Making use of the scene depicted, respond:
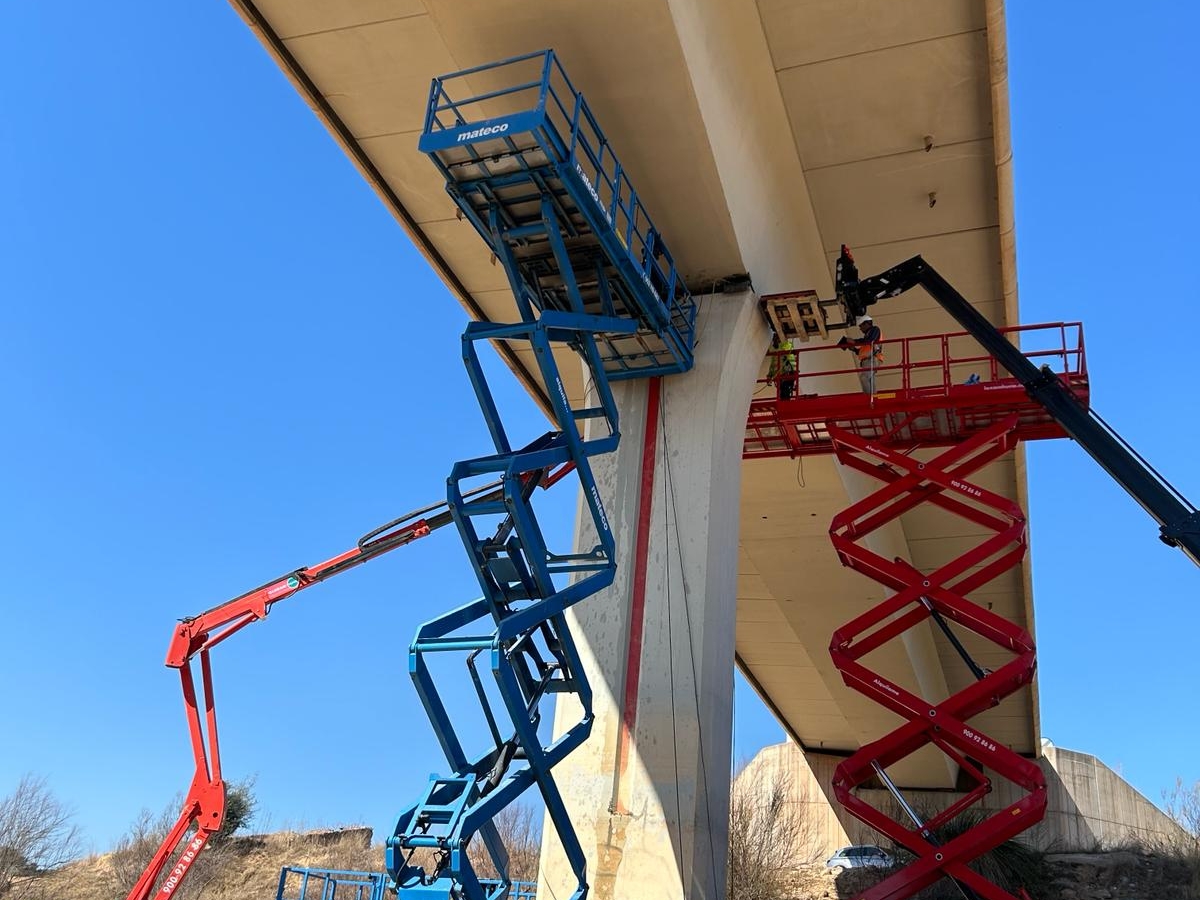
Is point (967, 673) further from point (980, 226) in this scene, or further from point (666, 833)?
point (666, 833)

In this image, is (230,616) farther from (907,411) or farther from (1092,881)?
(1092,881)

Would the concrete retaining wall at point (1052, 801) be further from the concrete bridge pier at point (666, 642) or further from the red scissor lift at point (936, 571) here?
the concrete bridge pier at point (666, 642)

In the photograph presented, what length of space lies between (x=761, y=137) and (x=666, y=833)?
380 inches

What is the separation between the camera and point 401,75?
1390 centimetres

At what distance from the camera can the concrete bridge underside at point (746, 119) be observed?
39.1ft

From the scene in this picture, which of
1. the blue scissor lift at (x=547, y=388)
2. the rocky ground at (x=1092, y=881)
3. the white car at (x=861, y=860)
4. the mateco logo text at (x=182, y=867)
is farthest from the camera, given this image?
the white car at (x=861, y=860)

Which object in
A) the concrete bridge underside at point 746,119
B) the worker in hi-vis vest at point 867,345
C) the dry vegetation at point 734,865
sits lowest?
the dry vegetation at point 734,865

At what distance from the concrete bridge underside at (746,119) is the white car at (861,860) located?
9.23 m

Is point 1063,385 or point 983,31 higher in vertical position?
point 983,31

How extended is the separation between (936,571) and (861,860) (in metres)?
12.1

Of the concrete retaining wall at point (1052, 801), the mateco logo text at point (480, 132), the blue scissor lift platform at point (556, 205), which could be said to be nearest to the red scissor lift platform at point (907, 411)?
the blue scissor lift platform at point (556, 205)

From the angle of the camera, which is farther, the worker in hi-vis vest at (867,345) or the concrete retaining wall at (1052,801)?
the concrete retaining wall at (1052,801)

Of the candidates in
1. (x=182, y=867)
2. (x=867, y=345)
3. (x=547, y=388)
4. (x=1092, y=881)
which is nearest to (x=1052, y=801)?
(x=1092, y=881)

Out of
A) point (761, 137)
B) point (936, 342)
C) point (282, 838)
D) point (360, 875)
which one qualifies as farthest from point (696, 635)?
point (282, 838)
